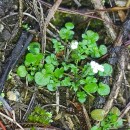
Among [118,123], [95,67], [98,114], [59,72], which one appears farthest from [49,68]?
[118,123]

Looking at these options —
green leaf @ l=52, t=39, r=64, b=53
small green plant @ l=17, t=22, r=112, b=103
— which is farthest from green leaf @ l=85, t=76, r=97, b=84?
green leaf @ l=52, t=39, r=64, b=53

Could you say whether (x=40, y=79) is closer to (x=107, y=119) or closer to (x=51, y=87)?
(x=51, y=87)

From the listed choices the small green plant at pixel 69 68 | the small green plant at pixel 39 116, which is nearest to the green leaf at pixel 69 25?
the small green plant at pixel 69 68

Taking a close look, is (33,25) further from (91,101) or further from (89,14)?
(91,101)

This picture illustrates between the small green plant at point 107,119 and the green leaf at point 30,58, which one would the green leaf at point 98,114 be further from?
the green leaf at point 30,58

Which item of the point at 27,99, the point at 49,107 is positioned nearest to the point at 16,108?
the point at 27,99

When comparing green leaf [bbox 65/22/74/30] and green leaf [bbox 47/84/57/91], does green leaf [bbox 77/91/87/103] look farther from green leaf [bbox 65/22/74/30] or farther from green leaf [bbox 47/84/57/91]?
green leaf [bbox 65/22/74/30]
